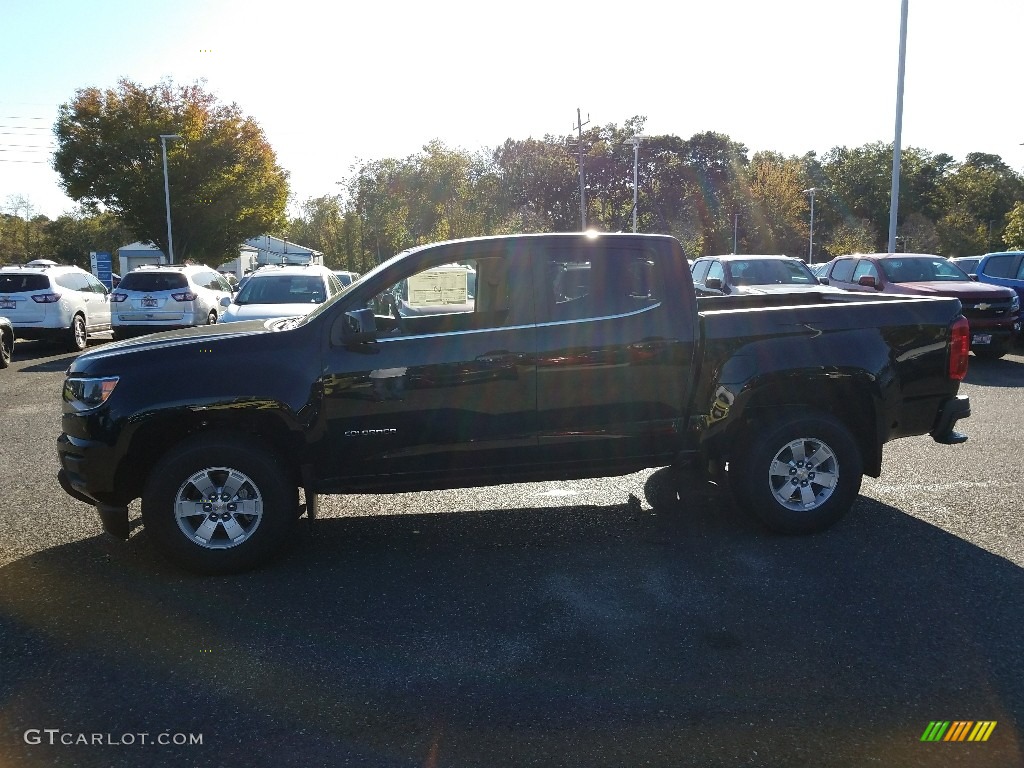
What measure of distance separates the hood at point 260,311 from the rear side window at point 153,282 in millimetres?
5568

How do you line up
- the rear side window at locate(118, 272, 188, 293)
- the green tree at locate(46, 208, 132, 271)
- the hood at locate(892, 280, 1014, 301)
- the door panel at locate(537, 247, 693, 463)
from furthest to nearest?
the green tree at locate(46, 208, 132, 271), the rear side window at locate(118, 272, 188, 293), the hood at locate(892, 280, 1014, 301), the door panel at locate(537, 247, 693, 463)

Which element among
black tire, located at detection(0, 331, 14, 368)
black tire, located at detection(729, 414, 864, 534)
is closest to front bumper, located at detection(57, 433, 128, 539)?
black tire, located at detection(729, 414, 864, 534)

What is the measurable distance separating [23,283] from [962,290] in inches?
694

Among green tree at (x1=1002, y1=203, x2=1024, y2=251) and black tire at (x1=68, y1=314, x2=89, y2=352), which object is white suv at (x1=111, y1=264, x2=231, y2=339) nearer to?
black tire at (x1=68, y1=314, x2=89, y2=352)

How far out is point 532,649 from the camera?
405cm

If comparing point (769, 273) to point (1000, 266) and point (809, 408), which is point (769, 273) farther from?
point (809, 408)

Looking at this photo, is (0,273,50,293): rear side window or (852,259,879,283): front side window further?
(0,273,50,293): rear side window

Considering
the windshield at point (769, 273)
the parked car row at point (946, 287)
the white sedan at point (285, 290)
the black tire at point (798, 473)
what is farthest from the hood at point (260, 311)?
the parked car row at point (946, 287)

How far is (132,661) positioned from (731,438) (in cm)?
379

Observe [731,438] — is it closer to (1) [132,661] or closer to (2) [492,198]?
(1) [132,661]

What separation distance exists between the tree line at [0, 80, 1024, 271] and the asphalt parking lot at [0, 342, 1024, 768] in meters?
41.3

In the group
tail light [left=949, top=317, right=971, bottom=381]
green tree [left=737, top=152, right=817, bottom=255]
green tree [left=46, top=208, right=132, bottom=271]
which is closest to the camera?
tail light [left=949, top=317, right=971, bottom=381]

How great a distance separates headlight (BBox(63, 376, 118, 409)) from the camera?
4.92 m

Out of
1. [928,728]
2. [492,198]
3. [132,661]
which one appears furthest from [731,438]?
[492,198]
